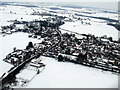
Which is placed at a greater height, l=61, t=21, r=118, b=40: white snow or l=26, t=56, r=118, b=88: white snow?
l=61, t=21, r=118, b=40: white snow

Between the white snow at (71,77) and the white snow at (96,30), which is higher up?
the white snow at (96,30)

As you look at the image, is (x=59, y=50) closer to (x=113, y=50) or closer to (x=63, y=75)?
(x=63, y=75)

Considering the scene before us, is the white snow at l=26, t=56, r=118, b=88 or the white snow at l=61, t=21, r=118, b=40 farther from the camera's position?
the white snow at l=61, t=21, r=118, b=40

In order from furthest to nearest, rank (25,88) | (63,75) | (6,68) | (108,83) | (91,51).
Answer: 1. (91,51)
2. (6,68)
3. (63,75)
4. (108,83)
5. (25,88)

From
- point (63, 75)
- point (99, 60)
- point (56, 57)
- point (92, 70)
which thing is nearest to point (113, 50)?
point (99, 60)

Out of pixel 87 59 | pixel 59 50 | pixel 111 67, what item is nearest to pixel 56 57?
pixel 59 50

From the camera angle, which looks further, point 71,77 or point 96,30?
point 96,30

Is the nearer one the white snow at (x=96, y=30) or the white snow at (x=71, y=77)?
the white snow at (x=71, y=77)

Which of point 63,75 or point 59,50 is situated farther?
point 59,50

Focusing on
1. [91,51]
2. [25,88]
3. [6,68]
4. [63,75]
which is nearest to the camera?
[25,88]

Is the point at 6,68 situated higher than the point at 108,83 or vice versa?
the point at 6,68

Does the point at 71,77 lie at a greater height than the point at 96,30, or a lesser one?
lesser
